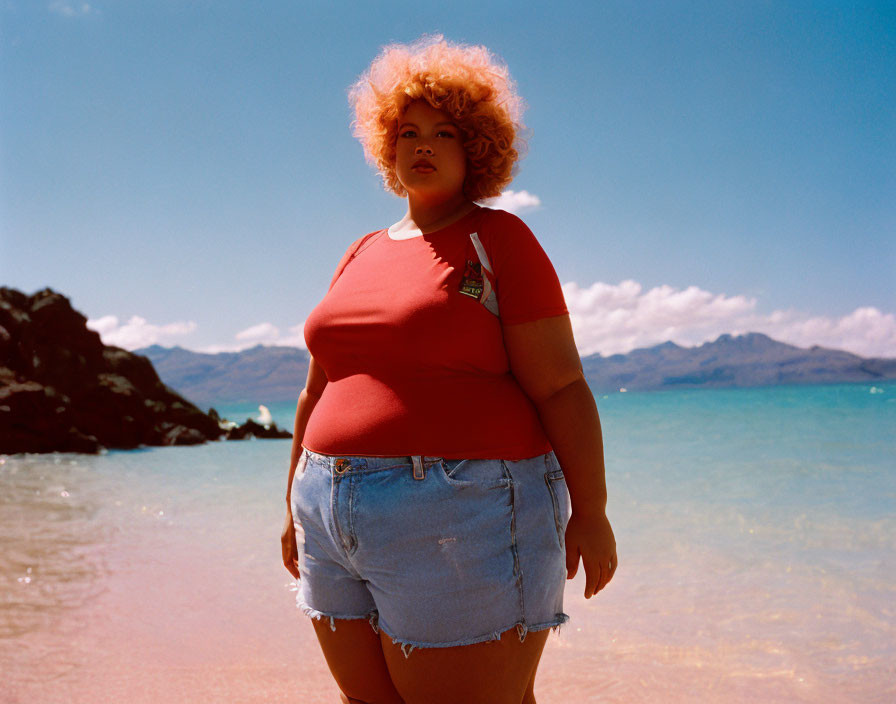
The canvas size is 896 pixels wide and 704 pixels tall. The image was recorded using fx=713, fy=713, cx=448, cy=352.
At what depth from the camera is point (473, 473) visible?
5.06 feet

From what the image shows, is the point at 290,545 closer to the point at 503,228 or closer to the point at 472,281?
the point at 472,281

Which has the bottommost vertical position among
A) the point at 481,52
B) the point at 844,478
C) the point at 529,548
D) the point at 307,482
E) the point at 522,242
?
the point at 844,478

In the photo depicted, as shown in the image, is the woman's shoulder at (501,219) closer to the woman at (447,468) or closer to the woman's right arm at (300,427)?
the woman at (447,468)

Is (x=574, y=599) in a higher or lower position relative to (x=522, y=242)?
lower

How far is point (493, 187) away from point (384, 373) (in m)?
0.69

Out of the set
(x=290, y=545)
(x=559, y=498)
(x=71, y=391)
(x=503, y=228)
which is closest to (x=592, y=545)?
(x=559, y=498)

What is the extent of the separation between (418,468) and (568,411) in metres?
0.37

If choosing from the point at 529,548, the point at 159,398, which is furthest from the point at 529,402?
the point at 159,398

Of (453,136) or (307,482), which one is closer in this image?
(307,482)

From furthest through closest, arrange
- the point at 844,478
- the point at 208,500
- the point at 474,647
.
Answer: the point at 844,478
the point at 208,500
the point at 474,647

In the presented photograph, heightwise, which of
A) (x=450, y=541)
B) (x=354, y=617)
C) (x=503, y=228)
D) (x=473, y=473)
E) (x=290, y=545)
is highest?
(x=503, y=228)

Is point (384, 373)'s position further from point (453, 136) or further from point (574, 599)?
point (574, 599)

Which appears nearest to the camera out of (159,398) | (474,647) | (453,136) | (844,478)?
(474,647)

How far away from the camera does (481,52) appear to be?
79.2 inches
